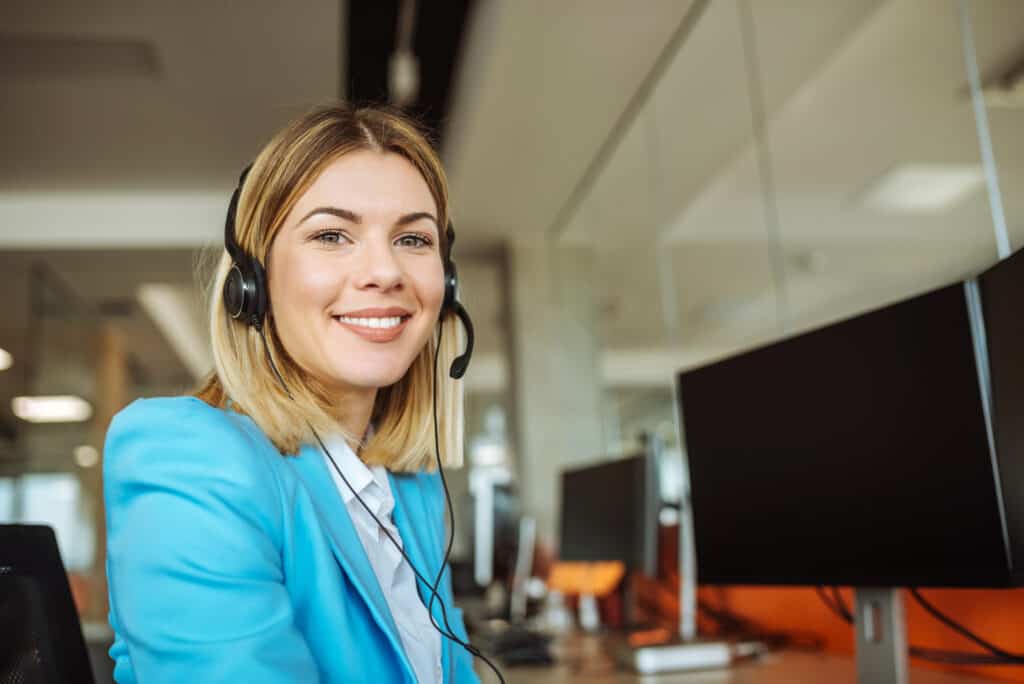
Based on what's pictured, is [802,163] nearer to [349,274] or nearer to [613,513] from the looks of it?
[613,513]

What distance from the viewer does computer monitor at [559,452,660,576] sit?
8.16 feet

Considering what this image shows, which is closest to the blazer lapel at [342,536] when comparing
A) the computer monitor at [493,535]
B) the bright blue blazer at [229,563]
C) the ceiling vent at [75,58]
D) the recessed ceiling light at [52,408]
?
the bright blue blazer at [229,563]

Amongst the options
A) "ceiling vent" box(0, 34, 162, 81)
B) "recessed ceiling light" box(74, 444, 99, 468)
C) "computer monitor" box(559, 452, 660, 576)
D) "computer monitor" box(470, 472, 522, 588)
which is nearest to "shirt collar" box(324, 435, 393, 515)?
"computer monitor" box(559, 452, 660, 576)

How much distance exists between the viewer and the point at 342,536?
903mm

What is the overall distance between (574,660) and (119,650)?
55.2 inches

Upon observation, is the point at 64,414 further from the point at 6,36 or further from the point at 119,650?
the point at 119,650

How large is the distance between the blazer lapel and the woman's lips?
0.46ft

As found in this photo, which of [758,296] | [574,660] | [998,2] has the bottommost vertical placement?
[574,660]

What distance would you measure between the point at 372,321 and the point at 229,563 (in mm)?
361

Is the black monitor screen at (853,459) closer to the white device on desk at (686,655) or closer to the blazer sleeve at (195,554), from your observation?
the white device on desk at (686,655)

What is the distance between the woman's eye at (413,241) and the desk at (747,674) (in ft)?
3.47

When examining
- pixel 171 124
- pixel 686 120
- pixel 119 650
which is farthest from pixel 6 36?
pixel 119 650

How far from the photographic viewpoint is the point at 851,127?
2400 millimetres

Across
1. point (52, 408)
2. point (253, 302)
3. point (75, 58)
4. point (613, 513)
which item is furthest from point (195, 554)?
point (52, 408)
